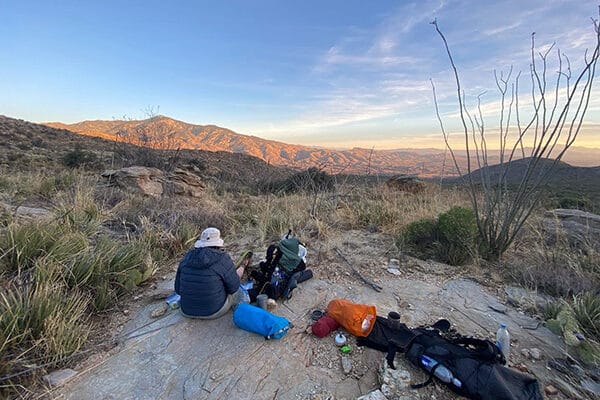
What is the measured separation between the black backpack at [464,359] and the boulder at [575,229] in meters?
3.38

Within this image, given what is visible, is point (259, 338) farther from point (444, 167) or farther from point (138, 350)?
point (444, 167)

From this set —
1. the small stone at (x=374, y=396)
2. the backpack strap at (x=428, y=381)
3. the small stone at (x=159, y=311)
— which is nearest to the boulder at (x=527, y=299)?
the backpack strap at (x=428, y=381)

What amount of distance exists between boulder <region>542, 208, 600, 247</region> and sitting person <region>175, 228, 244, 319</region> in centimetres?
488

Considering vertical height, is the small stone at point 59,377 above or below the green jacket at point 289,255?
below

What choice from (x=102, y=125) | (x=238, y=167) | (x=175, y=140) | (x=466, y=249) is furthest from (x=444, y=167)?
(x=102, y=125)

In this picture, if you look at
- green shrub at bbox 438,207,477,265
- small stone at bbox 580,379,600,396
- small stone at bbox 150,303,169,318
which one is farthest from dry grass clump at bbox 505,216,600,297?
small stone at bbox 150,303,169,318

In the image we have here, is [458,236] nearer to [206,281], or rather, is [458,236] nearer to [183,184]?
[206,281]

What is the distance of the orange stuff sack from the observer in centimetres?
259

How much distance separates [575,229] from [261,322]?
5.74m

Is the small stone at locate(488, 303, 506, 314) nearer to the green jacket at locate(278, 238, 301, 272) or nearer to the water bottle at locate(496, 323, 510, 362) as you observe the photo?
the water bottle at locate(496, 323, 510, 362)

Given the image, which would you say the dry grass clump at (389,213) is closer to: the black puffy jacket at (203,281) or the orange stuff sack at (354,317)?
the orange stuff sack at (354,317)

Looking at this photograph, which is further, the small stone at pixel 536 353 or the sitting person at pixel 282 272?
the sitting person at pixel 282 272

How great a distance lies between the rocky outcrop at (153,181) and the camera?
28.5 feet

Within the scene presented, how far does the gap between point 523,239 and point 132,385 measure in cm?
558
